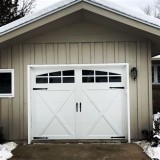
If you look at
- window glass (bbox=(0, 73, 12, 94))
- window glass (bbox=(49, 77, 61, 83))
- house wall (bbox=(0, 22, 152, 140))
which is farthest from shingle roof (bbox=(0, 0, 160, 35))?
window glass (bbox=(49, 77, 61, 83))

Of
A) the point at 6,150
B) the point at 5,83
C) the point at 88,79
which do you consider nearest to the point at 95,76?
the point at 88,79

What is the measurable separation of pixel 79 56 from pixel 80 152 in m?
2.89

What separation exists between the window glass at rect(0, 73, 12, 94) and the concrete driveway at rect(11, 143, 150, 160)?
183 centimetres

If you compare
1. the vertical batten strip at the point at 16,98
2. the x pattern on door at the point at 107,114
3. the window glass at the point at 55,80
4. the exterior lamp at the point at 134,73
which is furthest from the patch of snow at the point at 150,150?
the vertical batten strip at the point at 16,98

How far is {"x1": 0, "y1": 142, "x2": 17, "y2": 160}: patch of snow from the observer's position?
8.12 m

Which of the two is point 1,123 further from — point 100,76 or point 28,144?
point 100,76

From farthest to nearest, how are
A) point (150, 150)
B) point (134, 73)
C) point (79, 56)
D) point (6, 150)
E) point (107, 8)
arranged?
point (79, 56) < point (134, 73) < point (6, 150) < point (150, 150) < point (107, 8)

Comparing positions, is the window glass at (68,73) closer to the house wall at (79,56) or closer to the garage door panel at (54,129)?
the house wall at (79,56)

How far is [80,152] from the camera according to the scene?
28.0ft

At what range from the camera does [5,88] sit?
33.3ft

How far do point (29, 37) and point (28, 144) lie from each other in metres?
3.15

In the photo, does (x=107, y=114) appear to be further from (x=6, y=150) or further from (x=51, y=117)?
(x=6, y=150)

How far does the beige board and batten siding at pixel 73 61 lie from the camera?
9.77 metres

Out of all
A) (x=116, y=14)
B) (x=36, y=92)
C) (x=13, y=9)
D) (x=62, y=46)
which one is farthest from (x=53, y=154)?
(x=13, y=9)
